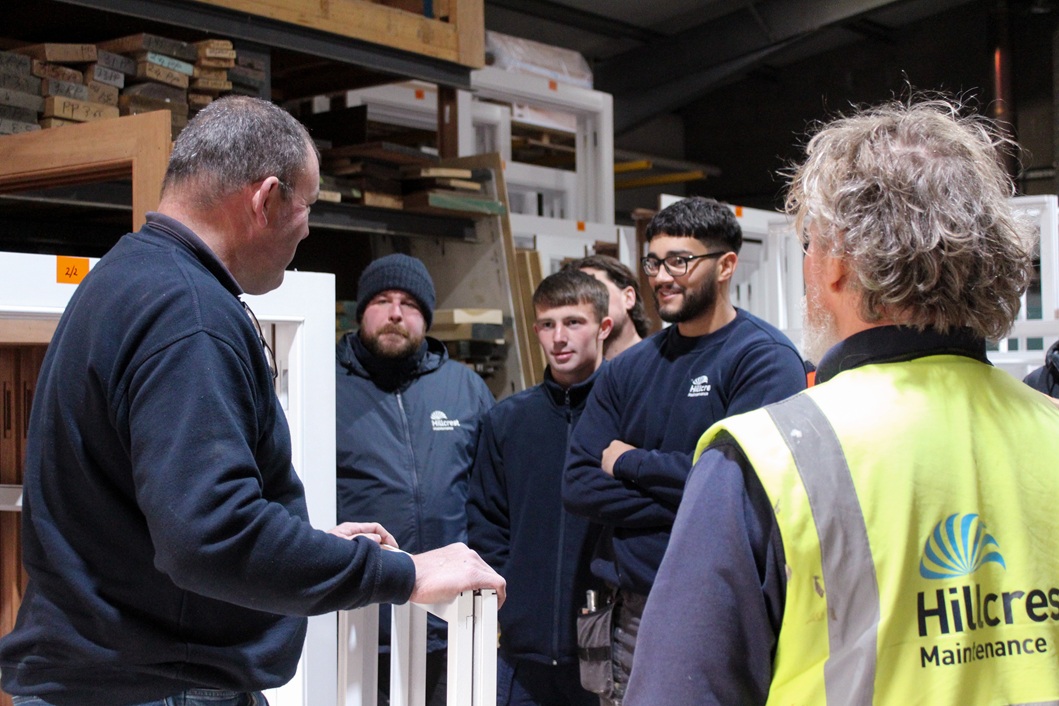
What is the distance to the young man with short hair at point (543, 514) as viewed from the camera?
306 cm

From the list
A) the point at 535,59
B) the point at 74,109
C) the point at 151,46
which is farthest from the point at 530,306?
the point at 535,59

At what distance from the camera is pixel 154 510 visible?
1246mm

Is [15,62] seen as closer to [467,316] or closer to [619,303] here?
[467,316]

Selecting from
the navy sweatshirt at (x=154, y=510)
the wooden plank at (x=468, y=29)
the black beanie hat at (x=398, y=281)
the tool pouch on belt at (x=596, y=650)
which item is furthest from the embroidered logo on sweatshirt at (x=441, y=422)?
the wooden plank at (x=468, y=29)

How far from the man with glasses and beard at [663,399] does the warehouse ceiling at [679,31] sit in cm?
669

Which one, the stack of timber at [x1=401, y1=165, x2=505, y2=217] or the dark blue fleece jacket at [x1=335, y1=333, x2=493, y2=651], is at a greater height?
the stack of timber at [x1=401, y1=165, x2=505, y2=217]

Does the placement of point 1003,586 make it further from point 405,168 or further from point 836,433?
point 405,168

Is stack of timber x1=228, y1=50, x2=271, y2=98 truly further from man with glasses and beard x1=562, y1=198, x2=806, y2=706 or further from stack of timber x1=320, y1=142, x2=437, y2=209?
man with glasses and beard x1=562, y1=198, x2=806, y2=706

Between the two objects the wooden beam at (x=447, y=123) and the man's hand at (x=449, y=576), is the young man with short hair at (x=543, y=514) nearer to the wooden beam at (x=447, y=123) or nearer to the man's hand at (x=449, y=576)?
the man's hand at (x=449, y=576)

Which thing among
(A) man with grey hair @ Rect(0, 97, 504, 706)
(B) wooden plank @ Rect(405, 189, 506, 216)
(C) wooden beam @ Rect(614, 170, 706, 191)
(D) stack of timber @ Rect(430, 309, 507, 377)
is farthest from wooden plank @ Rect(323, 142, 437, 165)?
(C) wooden beam @ Rect(614, 170, 706, 191)

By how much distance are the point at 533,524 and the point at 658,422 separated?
634mm

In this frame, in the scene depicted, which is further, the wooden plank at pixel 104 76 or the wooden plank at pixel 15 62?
the wooden plank at pixel 104 76

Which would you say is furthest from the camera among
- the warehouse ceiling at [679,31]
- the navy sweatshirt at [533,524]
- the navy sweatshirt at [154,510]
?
the warehouse ceiling at [679,31]

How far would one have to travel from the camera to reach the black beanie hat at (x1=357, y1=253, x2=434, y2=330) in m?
3.33
